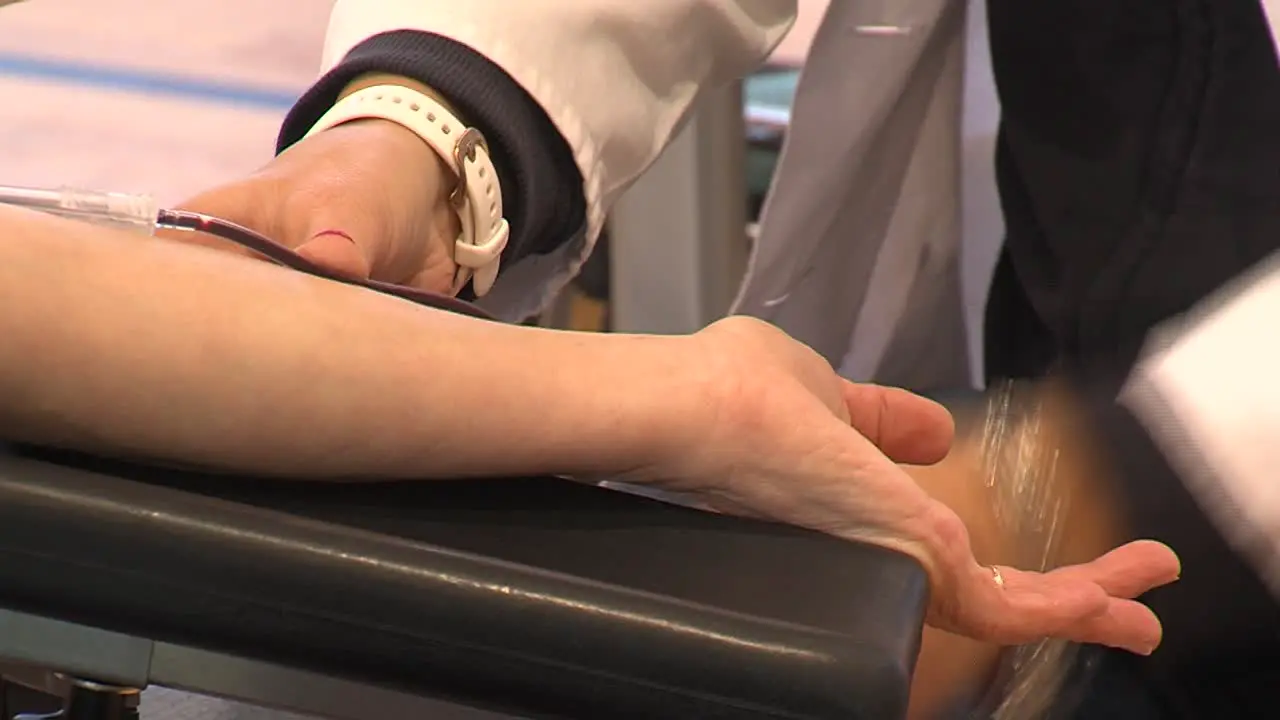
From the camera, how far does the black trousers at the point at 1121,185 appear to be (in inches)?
27.9

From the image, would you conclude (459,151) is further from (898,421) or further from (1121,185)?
(1121,185)

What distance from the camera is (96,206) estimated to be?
1.33ft

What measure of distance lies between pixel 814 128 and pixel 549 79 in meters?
0.27

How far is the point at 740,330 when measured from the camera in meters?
0.43

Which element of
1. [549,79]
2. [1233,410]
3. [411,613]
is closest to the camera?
[411,613]

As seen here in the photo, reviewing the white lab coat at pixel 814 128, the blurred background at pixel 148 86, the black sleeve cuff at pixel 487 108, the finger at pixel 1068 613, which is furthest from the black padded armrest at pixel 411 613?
the blurred background at pixel 148 86

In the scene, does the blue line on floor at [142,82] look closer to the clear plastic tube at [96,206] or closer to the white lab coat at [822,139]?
the white lab coat at [822,139]

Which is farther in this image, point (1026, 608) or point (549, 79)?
point (549, 79)

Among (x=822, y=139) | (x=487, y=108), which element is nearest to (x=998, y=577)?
(x=487, y=108)

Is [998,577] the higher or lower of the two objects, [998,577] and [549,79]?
the lower

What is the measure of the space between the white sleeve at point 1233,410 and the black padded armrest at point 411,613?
0.16m

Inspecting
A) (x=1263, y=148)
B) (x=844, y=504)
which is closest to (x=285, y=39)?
(x=1263, y=148)

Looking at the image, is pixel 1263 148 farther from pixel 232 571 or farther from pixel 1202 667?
pixel 232 571

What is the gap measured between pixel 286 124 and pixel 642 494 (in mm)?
345
